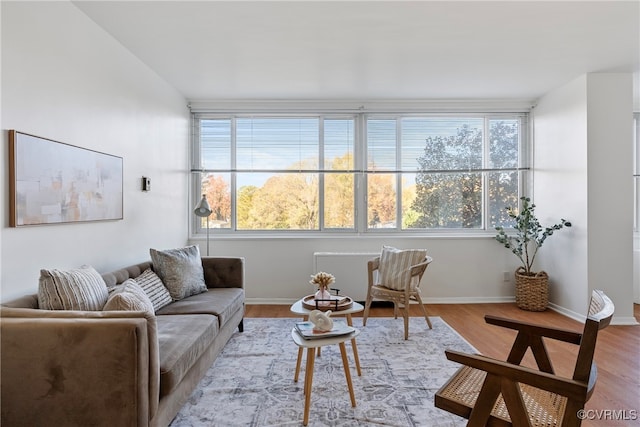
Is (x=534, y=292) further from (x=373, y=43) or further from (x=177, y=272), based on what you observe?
(x=177, y=272)

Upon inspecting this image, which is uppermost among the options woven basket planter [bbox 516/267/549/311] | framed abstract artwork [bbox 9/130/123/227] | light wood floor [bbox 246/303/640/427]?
framed abstract artwork [bbox 9/130/123/227]

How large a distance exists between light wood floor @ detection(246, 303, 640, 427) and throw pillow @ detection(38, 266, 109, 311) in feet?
7.32

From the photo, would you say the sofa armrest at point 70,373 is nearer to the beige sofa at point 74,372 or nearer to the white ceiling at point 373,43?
the beige sofa at point 74,372

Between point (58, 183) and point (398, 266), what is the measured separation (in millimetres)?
2898

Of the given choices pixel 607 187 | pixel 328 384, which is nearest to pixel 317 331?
pixel 328 384

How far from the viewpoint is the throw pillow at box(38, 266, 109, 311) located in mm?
1795

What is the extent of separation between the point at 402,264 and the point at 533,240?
7.04 ft

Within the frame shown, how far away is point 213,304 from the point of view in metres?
2.71

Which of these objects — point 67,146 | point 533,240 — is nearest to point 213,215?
point 67,146

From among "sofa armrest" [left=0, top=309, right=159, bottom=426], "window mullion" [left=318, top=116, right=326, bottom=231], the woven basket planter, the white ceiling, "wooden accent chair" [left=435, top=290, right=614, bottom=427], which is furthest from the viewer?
"window mullion" [left=318, top=116, right=326, bottom=231]

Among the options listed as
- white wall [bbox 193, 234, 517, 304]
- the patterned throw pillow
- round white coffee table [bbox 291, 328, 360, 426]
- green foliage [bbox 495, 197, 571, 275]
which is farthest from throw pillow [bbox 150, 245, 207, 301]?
green foliage [bbox 495, 197, 571, 275]

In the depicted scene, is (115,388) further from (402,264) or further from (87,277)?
(402,264)

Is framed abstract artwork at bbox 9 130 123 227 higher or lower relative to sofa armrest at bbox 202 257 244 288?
higher

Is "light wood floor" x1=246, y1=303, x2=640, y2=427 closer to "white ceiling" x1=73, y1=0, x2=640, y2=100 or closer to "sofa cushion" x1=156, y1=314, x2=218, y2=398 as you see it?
"sofa cushion" x1=156, y1=314, x2=218, y2=398
